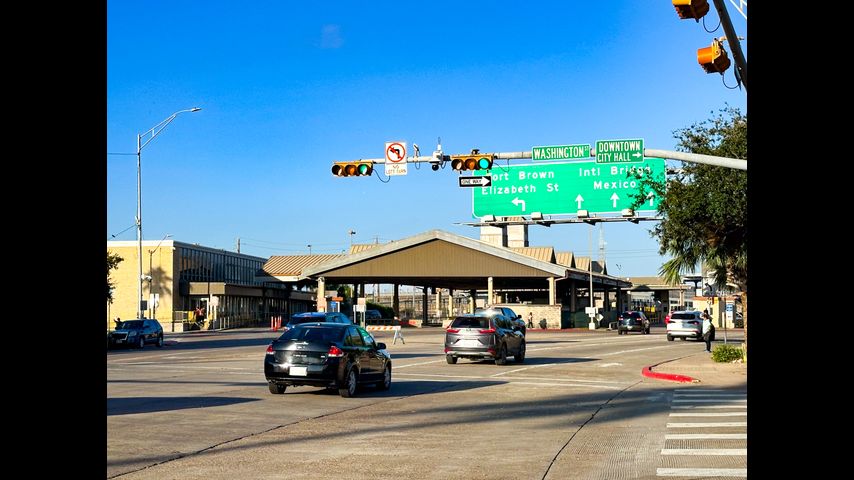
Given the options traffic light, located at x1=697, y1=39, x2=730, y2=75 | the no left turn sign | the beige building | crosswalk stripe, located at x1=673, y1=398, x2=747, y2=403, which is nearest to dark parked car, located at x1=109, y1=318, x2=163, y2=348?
the no left turn sign

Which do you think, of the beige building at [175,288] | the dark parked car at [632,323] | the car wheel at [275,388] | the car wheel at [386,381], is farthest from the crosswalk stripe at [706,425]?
the beige building at [175,288]

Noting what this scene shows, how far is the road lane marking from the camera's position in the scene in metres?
10.6

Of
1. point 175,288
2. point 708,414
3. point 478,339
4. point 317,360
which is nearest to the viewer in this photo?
point 708,414

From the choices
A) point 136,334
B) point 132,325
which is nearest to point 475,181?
point 136,334

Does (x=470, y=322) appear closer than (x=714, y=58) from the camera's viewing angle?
No

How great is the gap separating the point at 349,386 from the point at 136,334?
31039 mm

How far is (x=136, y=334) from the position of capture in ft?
159

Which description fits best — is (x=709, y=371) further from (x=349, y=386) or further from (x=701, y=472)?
(x=701, y=472)

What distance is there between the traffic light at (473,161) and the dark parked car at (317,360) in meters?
8.70

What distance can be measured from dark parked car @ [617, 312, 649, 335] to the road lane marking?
61.4 meters

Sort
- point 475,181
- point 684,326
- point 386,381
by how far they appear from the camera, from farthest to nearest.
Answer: point 684,326, point 475,181, point 386,381

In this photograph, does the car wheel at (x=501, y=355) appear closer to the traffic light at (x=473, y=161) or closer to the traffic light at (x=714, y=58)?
the traffic light at (x=473, y=161)

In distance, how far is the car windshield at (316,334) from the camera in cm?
2036

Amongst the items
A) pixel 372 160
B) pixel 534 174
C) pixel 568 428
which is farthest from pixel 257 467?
pixel 534 174
